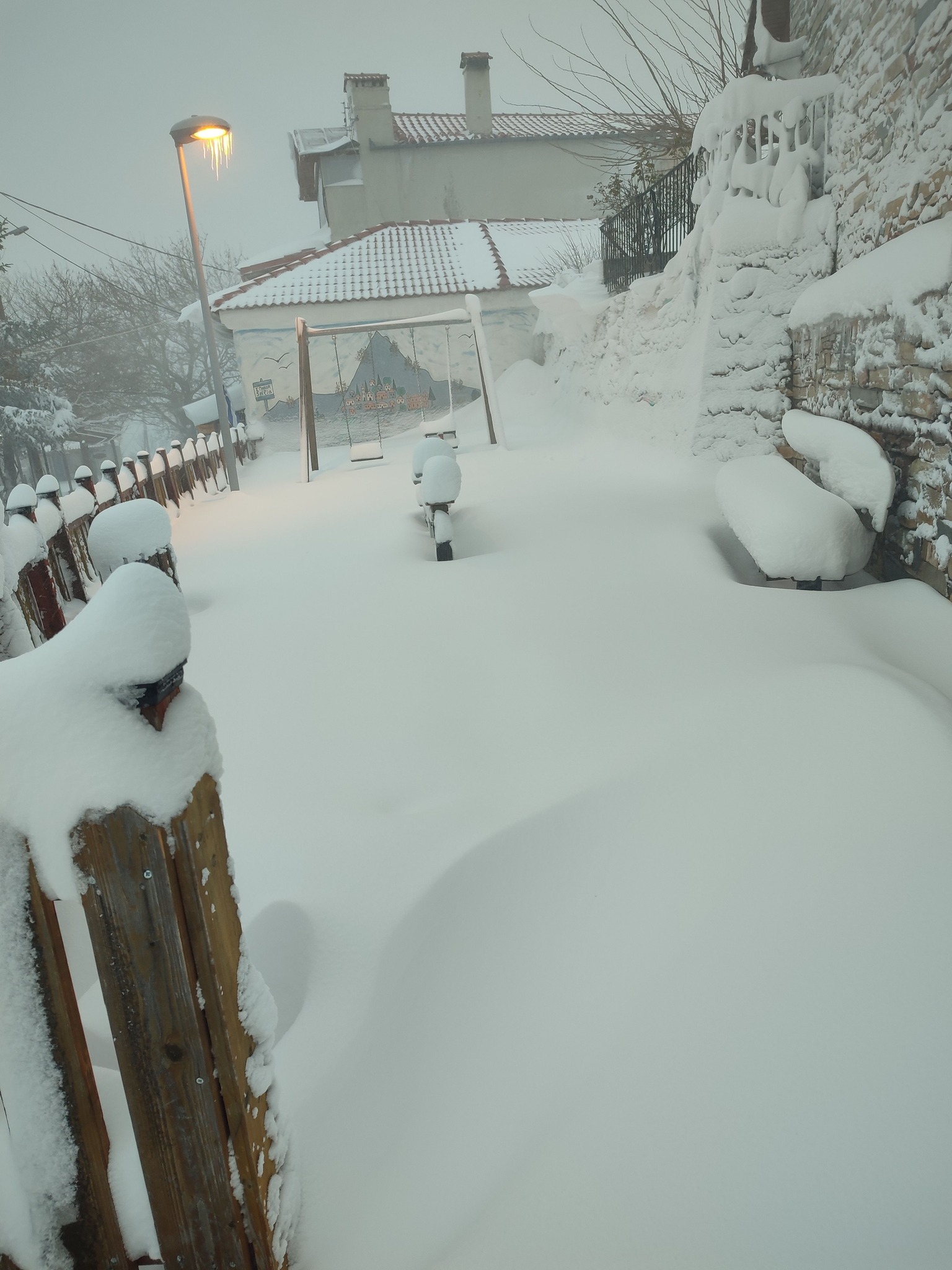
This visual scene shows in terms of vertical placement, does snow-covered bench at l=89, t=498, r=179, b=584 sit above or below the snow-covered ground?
above

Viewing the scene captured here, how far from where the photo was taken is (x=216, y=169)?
24.8 feet

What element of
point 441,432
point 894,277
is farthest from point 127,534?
point 441,432

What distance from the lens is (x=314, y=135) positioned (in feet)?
64.5

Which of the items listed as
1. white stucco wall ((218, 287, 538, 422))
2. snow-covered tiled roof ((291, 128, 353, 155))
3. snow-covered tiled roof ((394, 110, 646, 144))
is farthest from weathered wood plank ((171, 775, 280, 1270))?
snow-covered tiled roof ((291, 128, 353, 155))

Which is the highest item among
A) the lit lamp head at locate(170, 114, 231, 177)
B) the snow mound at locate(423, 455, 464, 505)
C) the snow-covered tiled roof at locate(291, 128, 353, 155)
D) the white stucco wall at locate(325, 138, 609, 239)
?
the snow-covered tiled roof at locate(291, 128, 353, 155)

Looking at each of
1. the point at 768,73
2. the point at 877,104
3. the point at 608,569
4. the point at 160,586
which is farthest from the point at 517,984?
the point at 768,73

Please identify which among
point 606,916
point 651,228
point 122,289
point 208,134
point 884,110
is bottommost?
point 606,916

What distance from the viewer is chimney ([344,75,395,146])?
17359 mm

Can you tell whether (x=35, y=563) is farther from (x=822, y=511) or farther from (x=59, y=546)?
(x=822, y=511)

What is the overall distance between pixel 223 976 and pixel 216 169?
8620mm

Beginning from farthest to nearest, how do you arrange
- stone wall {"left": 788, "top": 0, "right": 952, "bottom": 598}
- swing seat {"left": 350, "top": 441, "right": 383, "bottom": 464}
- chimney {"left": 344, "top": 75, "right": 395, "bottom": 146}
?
chimney {"left": 344, "top": 75, "right": 395, "bottom": 146} → swing seat {"left": 350, "top": 441, "right": 383, "bottom": 464} → stone wall {"left": 788, "top": 0, "right": 952, "bottom": 598}

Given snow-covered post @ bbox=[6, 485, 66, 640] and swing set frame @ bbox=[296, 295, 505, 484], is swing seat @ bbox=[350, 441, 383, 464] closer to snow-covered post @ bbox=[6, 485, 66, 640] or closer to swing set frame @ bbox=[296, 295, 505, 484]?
swing set frame @ bbox=[296, 295, 505, 484]

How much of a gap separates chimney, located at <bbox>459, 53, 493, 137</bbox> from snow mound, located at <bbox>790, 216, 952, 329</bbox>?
17.1 meters

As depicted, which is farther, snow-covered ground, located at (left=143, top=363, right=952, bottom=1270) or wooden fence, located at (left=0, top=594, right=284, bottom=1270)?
snow-covered ground, located at (left=143, top=363, right=952, bottom=1270)
